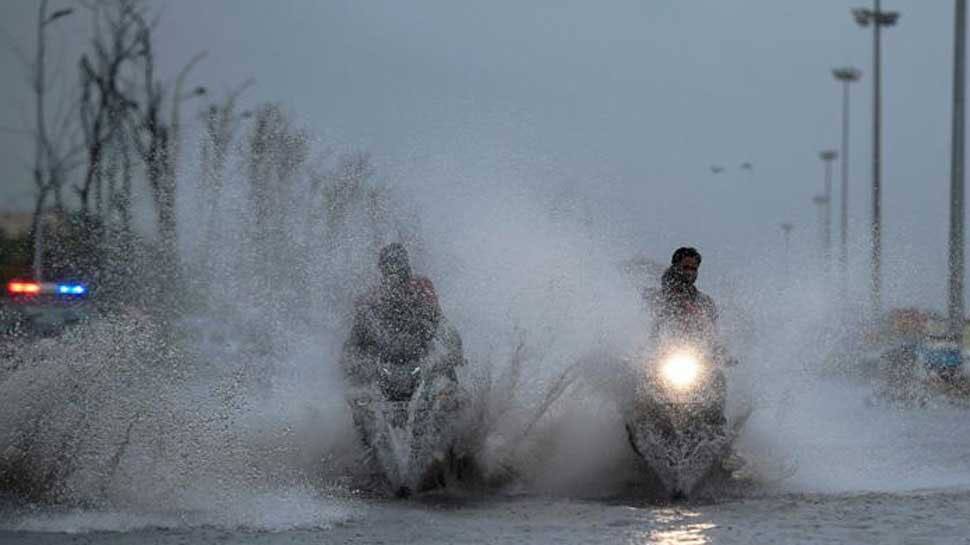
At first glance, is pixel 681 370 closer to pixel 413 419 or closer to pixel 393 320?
pixel 413 419

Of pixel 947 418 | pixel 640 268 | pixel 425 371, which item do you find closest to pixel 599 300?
pixel 640 268

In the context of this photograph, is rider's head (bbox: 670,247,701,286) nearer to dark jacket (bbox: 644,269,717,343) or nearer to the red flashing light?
dark jacket (bbox: 644,269,717,343)

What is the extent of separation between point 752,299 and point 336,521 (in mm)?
6211

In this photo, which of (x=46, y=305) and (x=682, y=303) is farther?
(x=46, y=305)

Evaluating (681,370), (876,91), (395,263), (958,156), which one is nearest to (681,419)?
(681,370)

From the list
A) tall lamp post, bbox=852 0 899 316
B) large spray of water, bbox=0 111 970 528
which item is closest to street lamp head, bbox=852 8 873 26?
tall lamp post, bbox=852 0 899 316

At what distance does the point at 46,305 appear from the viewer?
19.8 m

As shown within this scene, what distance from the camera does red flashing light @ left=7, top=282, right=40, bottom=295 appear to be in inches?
811

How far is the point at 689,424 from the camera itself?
Result: 37.6 feet

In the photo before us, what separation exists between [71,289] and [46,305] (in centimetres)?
36

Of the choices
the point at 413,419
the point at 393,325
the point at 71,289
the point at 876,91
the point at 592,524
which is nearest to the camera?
the point at 592,524

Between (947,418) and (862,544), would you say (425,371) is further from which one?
(947,418)

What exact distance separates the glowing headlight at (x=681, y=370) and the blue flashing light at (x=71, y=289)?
10235 millimetres

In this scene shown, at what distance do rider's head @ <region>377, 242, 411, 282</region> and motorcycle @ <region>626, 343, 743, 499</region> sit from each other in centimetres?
215
